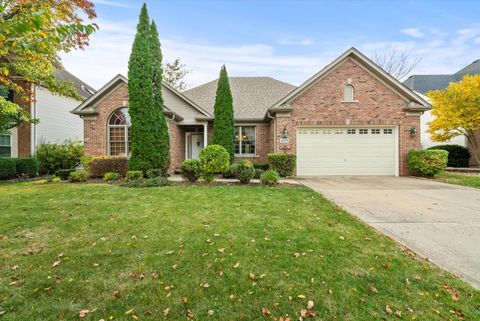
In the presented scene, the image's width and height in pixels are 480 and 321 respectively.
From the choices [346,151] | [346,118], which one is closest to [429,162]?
[346,151]

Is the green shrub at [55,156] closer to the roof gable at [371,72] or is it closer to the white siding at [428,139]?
the roof gable at [371,72]

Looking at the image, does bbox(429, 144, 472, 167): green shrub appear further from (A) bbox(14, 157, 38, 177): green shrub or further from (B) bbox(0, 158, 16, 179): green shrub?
(B) bbox(0, 158, 16, 179): green shrub

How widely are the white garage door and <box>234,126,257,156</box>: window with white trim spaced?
3.32m

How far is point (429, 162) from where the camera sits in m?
11.1

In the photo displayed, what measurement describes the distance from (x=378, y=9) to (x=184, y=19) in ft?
33.6

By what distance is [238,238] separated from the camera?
3.89m

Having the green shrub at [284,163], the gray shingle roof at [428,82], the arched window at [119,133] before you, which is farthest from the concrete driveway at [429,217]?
the gray shingle roof at [428,82]

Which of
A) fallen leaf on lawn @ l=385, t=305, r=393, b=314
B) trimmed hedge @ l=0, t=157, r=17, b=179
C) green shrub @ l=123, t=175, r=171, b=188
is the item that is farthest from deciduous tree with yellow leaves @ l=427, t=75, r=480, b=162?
trimmed hedge @ l=0, t=157, r=17, b=179

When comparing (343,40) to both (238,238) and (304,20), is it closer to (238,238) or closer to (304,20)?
(304,20)

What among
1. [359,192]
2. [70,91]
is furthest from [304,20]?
[70,91]

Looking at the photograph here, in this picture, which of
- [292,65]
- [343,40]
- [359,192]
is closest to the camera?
[359,192]

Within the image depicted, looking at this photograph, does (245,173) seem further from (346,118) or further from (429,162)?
(429,162)

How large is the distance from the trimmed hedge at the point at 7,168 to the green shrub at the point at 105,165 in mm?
4535

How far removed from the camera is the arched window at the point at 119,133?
13.0m
